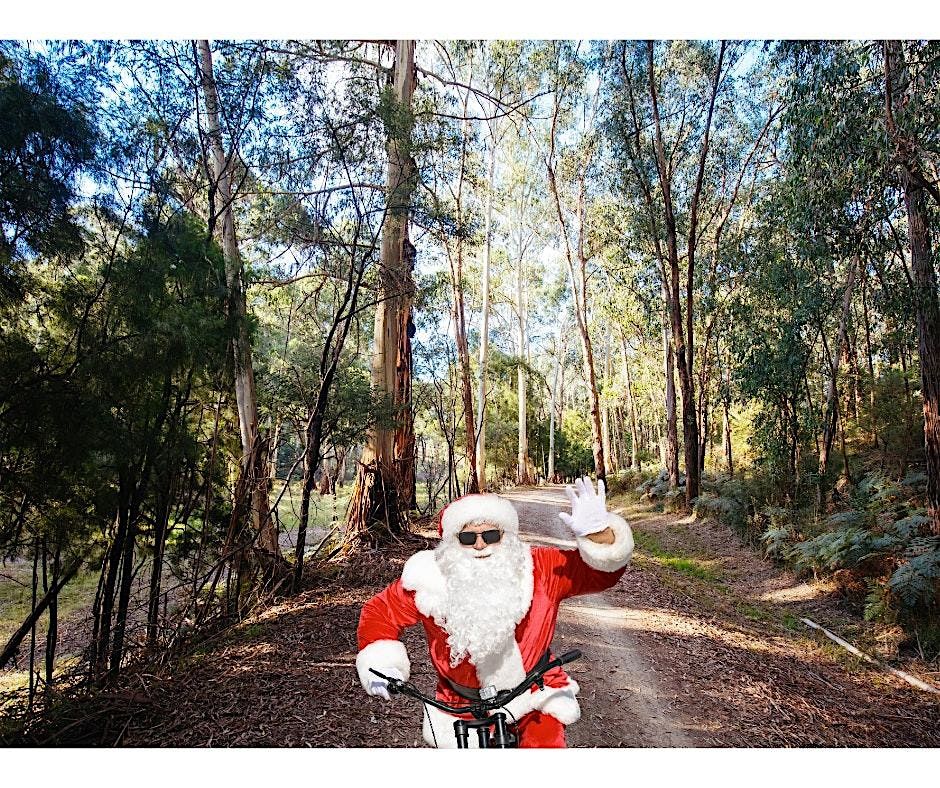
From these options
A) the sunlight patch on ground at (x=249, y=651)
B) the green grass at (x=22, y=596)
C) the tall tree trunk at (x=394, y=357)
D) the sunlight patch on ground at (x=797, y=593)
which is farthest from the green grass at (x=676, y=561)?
the green grass at (x=22, y=596)

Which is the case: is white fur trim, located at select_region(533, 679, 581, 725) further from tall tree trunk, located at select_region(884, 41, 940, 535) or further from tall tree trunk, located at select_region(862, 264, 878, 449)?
tall tree trunk, located at select_region(862, 264, 878, 449)

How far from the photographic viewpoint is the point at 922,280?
2902 millimetres

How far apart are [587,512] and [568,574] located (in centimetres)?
22

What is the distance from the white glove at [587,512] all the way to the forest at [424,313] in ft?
4.82

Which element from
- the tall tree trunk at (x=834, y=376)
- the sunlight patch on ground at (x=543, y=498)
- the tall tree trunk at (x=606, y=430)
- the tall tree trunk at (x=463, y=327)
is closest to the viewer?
the sunlight patch on ground at (x=543, y=498)

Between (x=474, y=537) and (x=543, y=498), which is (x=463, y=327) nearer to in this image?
(x=543, y=498)

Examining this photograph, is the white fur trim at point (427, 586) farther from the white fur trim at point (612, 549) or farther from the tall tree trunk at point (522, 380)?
the tall tree trunk at point (522, 380)

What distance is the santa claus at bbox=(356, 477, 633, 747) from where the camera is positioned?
1506 mm

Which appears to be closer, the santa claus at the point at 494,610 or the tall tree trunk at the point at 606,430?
the santa claus at the point at 494,610

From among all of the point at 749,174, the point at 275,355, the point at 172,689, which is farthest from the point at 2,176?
the point at 749,174

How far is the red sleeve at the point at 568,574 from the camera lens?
159cm

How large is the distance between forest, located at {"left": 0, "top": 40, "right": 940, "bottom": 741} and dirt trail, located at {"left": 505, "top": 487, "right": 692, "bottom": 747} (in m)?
0.42

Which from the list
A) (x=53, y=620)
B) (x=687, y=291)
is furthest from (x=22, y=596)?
(x=687, y=291)

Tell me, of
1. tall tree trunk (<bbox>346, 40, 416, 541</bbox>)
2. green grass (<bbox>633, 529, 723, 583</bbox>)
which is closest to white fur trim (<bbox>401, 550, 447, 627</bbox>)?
tall tree trunk (<bbox>346, 40, 416, 541</bbox>)
